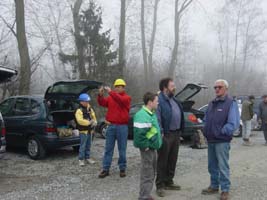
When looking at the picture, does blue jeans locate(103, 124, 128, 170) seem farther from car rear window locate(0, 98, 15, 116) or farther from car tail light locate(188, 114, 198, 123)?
car tail light locate(188, 114, 198, 123)

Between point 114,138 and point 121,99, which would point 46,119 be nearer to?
point 114,138

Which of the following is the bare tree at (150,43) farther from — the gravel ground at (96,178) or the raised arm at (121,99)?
the raised arm at (121,99)

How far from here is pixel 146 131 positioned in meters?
5.89

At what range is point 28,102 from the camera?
10109 millimetres

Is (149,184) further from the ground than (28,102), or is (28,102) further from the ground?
(28,102)

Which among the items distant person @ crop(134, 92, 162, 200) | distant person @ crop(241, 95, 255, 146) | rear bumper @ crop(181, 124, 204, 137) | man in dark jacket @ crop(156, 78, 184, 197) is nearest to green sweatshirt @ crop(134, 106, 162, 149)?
distant person @ crop(134, 92, 162, 200)

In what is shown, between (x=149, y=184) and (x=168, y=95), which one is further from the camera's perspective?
(x=168, y=95)

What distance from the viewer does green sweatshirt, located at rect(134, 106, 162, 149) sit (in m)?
5.87

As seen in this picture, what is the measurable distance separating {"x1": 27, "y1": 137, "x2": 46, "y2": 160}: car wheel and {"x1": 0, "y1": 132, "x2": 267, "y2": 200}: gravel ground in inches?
6.8

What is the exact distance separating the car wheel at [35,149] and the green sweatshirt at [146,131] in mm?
4407

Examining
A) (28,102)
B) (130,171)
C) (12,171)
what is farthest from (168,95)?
(28,102)

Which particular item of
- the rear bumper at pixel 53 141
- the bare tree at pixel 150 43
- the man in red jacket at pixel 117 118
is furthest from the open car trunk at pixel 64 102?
the bare tree at pixel 150 43

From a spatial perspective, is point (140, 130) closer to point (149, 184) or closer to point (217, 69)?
point (149, 184)

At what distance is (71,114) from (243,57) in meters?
40.5
